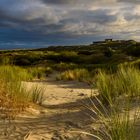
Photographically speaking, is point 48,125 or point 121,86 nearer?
point 48,125

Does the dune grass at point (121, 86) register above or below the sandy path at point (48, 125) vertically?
above

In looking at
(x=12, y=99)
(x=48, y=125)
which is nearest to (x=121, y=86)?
(x=12, y=99)

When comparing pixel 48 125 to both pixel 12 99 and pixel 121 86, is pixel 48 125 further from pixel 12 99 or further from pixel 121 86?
pixel 121 86

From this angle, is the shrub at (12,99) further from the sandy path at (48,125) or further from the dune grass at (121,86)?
the dune grass at (121,86)

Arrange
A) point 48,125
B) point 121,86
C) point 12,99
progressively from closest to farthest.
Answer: point 48,125, point 12,99, point 121,86

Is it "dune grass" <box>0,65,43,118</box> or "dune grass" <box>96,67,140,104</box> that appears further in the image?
"dune grass" <box>96,67,140,104</box>

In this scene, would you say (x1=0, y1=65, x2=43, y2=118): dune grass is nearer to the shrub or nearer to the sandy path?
the shrub

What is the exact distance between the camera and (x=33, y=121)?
26.9 feet

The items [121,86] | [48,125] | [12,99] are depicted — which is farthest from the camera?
[121,86]

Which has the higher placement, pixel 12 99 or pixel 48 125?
pixel 12 99

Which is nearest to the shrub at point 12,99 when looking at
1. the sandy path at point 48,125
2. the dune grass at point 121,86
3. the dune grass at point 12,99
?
the dune grass at point 12,99

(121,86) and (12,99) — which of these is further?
(121,86)

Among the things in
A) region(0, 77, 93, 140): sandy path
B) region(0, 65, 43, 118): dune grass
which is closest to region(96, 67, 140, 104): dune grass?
region(0, 77, 93, 140): sandy path

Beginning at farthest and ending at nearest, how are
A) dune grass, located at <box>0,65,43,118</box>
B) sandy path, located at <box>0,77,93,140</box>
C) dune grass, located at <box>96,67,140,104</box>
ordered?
dune grass, located at <box>96,67,140,104</box>, dune grass, located at <box>0,65,43,118</box>, sandy path, located at <box>0,77,93,140</box>
